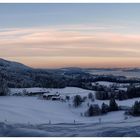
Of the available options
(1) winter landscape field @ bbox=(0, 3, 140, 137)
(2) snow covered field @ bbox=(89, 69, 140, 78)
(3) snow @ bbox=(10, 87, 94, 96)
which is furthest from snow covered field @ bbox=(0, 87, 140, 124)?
(2) snow covered field @ bbox=(89, 69, 140, 78)

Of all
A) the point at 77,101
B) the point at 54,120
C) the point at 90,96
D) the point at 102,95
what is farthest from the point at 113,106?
the point at 54,120

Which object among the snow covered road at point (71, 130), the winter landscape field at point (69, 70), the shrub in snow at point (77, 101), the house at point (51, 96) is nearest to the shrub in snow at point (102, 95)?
the winter landscape field at point (69, 70)

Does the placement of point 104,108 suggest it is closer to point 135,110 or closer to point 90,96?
point 90,96

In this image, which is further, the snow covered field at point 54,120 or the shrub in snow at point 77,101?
the shrub in snow at point 77,101

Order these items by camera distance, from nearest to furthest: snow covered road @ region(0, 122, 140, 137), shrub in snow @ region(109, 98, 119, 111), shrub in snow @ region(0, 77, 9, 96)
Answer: snow covered road @ region(0, 122, 140, 137) → shrub in snow @ region(109, 98, 119, 111) → shrub in snow @ region(0, 77, 9, 96)

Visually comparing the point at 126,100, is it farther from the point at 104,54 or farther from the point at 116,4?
the point at 116,4

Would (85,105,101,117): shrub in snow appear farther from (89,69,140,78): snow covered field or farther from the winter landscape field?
(89,69,140,78): snow covered field

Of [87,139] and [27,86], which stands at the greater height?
[27,86]

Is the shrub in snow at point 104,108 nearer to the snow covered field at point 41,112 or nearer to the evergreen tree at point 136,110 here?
the snow covered field at point 41,112

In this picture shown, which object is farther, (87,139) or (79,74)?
(79,74)

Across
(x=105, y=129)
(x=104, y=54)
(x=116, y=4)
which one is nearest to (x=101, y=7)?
(x=116, y=4)

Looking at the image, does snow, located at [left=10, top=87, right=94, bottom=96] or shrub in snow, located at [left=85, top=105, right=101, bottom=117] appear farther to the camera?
snow, located at [left=10, top=87, right=94, bottom=96]
